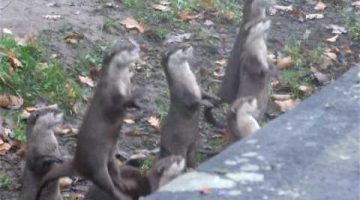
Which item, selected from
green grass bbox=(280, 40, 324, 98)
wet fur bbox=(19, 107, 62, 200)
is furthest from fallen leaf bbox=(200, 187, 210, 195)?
green grass bbox=(280, 40, 324, 98)

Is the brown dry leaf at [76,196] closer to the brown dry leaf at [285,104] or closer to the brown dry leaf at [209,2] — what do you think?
the brown dry leaf at [285,104]

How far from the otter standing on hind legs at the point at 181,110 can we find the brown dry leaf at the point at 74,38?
2023mm

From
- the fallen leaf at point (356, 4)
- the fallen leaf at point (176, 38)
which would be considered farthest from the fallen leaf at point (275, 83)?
the fallen leaf at point (356, 4)

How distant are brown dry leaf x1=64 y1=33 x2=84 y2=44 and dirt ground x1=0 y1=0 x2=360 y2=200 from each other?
4cm

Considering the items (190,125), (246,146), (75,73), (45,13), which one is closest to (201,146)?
(190,125)

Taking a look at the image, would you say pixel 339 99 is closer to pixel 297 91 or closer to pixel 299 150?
pixel 299 150

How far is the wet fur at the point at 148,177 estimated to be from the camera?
16.0ft

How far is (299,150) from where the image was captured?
327cm

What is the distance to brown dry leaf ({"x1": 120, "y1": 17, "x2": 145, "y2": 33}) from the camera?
863 centimetres

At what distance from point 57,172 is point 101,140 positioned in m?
0.29

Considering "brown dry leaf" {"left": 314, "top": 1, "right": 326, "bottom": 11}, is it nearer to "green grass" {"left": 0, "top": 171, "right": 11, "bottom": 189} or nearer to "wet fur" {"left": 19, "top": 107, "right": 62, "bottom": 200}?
"green grass" {"left": 0, "top": 171, "right": 11, "bottom": 189}

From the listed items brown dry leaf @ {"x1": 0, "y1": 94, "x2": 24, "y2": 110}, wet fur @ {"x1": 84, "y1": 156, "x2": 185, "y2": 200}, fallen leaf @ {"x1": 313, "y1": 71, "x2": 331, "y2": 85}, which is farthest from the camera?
fallen leaf @ {"x1": 313, "y1": 71, "x2": 331, "y2": 85}

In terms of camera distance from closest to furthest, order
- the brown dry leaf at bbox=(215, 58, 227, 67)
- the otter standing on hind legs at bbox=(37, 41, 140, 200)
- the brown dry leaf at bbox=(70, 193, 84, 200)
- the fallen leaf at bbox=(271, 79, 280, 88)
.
→ the otter standing on hind legs at bbox=(37, 41, 140, 200) → the brown dry leaf at bbox=(70, 193, 84, 200) → the fallen leaf at bbox=(271, 79, 280, 88) → the brown dry leaf at bbox=(215, 58, 227, 67)

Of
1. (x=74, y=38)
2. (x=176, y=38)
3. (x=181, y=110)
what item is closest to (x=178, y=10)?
(x=176, y=38)
